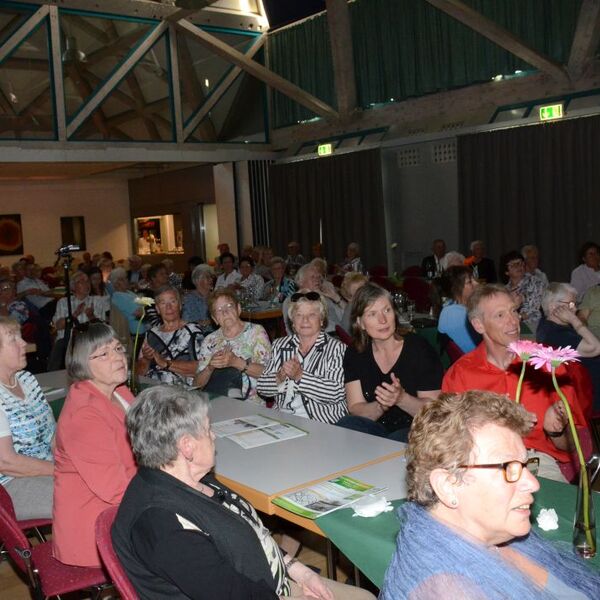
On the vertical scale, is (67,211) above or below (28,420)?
above

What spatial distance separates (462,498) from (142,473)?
0.93 m

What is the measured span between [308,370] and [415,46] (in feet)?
30.8

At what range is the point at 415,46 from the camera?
12.1 m

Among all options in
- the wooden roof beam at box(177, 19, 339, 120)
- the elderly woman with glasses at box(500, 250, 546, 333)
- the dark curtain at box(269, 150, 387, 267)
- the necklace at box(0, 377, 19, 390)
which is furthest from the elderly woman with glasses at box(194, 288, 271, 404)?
the wooden roof beam at box(177, 19, 339, 120)

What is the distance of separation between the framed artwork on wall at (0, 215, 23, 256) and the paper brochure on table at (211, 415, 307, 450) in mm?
16334

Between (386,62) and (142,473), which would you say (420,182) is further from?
(142,473)

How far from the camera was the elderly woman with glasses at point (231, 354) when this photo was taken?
176 inches

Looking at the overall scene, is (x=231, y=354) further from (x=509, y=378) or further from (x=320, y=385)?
(x=509, y=378)

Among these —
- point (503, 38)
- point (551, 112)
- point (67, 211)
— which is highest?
point (503, 38)

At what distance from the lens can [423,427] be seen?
64.3 inches

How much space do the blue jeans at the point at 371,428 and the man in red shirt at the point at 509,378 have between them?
36 centimetres

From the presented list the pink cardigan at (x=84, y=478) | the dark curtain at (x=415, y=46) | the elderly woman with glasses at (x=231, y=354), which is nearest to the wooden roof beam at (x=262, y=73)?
the dark curtain at (x=415, y=46)

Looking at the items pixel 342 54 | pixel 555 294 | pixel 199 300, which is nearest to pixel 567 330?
pixel 555 294

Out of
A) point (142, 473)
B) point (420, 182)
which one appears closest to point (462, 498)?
point (142, 473)
